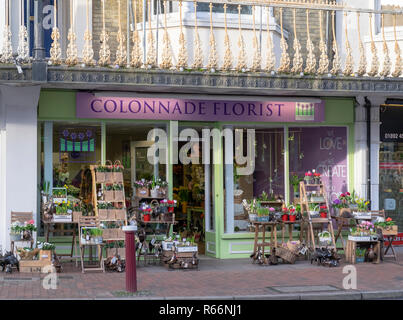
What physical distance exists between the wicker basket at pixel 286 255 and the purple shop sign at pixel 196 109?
9.24ft

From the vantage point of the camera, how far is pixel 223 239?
1477cm

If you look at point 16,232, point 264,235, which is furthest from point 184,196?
point 16,232

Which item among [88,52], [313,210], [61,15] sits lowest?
[313,210]

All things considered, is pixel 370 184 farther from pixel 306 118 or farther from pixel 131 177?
pixel 131 177

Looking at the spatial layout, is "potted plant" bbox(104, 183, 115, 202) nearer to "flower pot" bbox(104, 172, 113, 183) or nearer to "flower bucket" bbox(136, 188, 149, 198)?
"flower pot" bbox(104, 172, 113, 183)

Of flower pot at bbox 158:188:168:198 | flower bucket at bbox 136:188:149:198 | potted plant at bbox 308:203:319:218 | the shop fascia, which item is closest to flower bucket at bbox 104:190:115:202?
flower bucket at bbox 136:188:149:198

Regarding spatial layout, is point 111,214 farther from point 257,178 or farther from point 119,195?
point 257,178

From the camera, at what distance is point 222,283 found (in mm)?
11469

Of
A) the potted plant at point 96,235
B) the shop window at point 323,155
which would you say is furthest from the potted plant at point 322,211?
the potted plant at point 96,235

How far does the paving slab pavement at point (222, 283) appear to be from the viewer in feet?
33.5

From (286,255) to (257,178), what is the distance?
2182mm

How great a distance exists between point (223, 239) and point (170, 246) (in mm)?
1894
